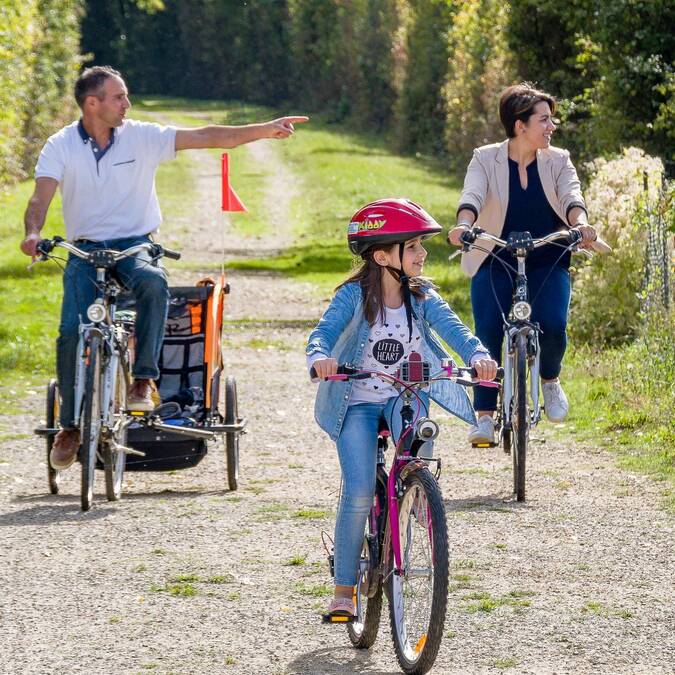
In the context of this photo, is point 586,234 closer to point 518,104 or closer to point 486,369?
point 518,104

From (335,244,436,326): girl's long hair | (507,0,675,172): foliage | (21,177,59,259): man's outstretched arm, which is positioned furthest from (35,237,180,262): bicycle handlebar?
(507,0,675,172): foliage

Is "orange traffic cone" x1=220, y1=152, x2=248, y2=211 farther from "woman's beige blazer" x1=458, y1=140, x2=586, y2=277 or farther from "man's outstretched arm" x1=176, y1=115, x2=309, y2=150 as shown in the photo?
"woman's beige blazer" x1=458, y1=140, x2=586, y2=277

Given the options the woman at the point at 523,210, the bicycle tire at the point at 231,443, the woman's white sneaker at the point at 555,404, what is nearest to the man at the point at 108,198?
the bicycle tire at the point at 231,443

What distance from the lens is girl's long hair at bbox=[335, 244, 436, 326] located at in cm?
570

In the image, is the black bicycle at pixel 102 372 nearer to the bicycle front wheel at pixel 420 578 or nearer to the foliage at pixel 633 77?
the bicycle front wheel at pixel 420 578

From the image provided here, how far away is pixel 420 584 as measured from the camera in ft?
17.6

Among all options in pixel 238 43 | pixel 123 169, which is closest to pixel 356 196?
pixel 123 169

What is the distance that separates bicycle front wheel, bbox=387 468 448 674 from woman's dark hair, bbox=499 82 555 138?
3.63 meters

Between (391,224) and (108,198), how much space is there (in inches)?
132

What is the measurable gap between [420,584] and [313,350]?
0.86 meters

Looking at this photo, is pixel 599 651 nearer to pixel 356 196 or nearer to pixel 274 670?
pixel 274 670

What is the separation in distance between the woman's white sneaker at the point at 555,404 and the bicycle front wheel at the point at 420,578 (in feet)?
11.3

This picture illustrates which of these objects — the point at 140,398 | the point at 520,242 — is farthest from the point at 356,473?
the point at 140,398

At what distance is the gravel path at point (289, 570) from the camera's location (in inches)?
225
